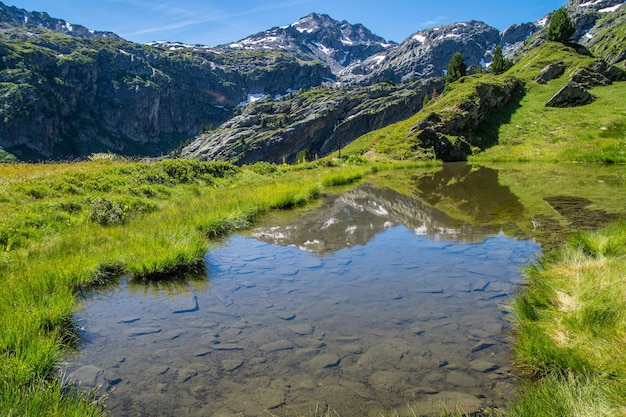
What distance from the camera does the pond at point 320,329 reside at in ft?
16.7

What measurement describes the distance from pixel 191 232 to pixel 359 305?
672 centimetres

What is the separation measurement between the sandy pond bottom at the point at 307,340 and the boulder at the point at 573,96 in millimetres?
63096

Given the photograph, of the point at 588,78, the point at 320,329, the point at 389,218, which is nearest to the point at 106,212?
the point at 389,218

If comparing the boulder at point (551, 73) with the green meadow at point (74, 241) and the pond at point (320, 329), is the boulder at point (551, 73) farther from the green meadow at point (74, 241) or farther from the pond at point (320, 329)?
the pond at point (320, 329)

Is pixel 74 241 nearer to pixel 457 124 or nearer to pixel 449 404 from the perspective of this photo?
pixel 449 404

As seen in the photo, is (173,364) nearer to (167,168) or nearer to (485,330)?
(485,330)

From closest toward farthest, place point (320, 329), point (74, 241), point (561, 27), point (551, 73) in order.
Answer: point (320, 329) < point (74, 241) < point (551, 73) < point (561, 27)

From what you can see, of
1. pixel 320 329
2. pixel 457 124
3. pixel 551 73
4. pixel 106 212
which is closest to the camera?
pixel 320 329

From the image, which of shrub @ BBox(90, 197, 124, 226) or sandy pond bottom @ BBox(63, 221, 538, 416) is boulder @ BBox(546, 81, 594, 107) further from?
shrub @ BBox(90, 197, 124, 226)

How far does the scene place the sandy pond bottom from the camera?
5059 millimetres

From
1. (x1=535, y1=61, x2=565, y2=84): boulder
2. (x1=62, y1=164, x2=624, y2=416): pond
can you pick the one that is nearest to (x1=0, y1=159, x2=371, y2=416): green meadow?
(x1=62, y1=164, x2=624, y2=416): pond

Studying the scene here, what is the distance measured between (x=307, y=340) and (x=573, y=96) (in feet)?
229

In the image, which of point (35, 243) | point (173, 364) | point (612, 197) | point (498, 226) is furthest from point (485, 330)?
point (612, 197)

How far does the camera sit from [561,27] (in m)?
89.9
